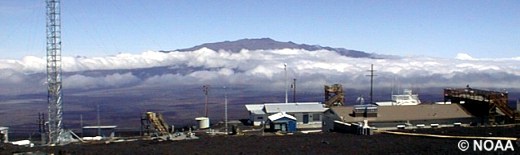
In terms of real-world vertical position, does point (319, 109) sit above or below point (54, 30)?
below

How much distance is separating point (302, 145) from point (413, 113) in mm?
18502

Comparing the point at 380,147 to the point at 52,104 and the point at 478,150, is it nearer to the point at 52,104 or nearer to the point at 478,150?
the point at 478,150

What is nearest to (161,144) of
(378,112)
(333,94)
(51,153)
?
(51,153)

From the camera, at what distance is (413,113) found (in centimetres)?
4903

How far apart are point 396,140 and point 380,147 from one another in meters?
3.28

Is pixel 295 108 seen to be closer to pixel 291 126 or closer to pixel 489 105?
pixel 291 126

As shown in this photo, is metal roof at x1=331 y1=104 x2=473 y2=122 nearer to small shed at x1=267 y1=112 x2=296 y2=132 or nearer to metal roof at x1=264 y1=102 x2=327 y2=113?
small shed at x1=267 y1=112 x2=296 y2=132

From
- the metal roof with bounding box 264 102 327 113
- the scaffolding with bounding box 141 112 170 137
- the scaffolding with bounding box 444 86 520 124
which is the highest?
the scaffolding with bounding box 444 86 520 124

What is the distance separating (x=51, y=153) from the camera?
31172 mm

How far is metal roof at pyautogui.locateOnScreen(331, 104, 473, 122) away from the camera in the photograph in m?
47.6

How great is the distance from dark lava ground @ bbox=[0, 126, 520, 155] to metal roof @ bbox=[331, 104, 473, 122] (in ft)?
28.2

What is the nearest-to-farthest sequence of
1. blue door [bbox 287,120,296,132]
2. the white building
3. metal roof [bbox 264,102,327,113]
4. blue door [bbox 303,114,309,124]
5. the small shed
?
the small shed < blue door [bbox 287,120,296,132] < the white building < blue door [bbox 303,114,309,124] < metal roof [bbox 264,102,327,113]

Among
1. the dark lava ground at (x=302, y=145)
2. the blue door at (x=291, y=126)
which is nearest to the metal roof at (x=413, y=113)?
the blue door at (x=291, y=126)

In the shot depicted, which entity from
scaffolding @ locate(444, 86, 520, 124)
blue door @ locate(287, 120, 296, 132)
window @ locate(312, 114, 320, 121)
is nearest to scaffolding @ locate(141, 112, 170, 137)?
blue door @ locate(287, 120, 296, 132)
